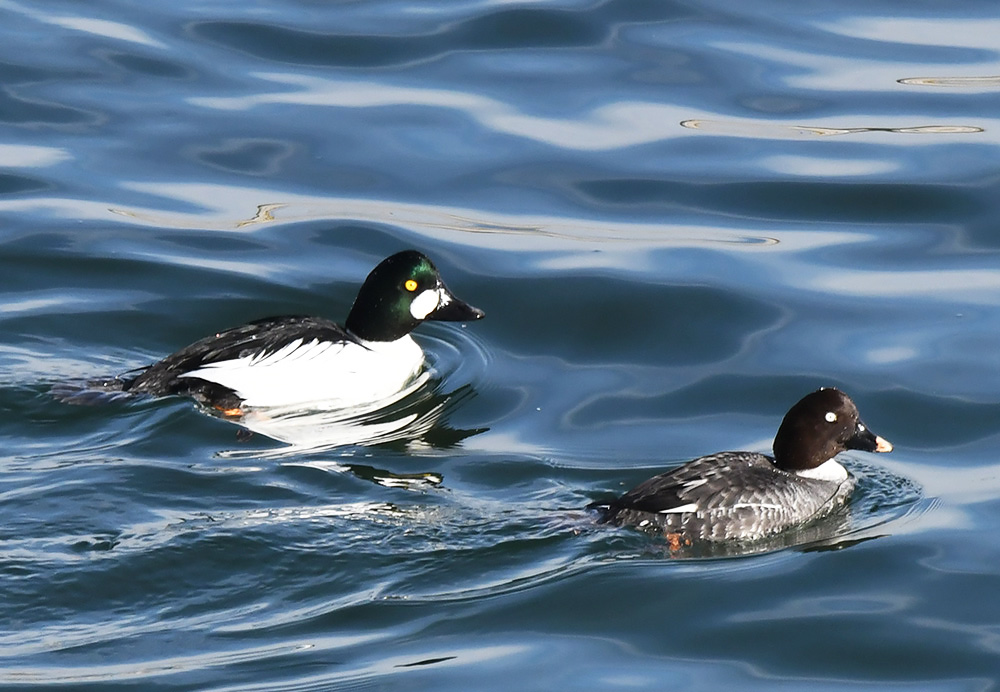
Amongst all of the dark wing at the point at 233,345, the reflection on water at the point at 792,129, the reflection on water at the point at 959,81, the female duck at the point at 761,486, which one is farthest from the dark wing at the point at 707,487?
the reflection on water at the point at 959,81

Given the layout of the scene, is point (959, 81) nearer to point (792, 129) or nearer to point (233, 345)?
point (792, 129)

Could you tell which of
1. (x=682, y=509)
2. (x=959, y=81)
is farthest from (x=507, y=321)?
(x=959, y=81)

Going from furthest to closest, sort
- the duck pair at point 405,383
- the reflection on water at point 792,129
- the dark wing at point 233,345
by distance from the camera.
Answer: the reflection on water at point 792,129, the dark wing at point 233,345, the duck pair at point 405,383

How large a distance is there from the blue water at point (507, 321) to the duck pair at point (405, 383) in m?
0.21

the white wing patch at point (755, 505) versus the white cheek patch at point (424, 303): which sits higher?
the white cheek patch at point (424, 303)

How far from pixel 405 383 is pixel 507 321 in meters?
1.06

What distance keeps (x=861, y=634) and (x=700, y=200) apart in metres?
6.65

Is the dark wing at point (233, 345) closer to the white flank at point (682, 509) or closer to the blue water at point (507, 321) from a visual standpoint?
the blue water at point (507, 321)

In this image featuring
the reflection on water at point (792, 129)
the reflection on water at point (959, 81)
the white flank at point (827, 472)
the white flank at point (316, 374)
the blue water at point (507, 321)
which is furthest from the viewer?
the reflection on water at point (959, 81)

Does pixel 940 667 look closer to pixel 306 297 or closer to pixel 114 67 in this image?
pixel 306 297

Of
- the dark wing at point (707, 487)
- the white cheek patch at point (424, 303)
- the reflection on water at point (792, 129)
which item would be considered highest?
the reflection on water at point (792, 129)

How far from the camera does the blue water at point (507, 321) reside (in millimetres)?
7492

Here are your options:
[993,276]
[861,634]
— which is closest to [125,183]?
[993,276]

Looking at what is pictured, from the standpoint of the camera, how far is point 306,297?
39.8 feet
